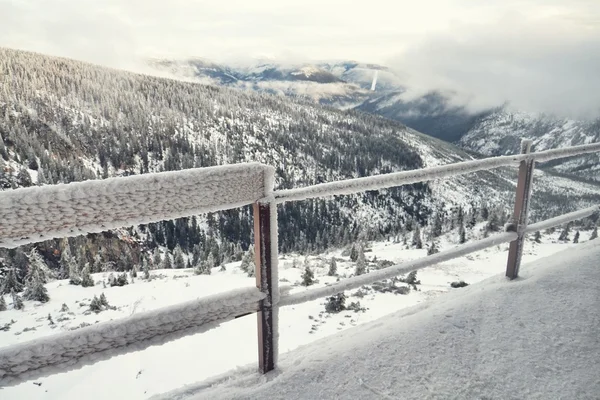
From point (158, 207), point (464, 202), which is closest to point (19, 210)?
point (158, 207)

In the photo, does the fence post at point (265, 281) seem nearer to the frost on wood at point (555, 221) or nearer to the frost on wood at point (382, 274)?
the frost on wood at point (382, 274)

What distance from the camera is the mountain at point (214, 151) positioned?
91.6 meters

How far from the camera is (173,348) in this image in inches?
360

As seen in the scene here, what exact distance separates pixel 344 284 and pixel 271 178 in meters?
0.98

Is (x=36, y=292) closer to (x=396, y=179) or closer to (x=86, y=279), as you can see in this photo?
(x=86, y=279)

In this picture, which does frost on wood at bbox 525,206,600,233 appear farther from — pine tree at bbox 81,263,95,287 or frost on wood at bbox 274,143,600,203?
pine tree at bbox 81,263,95,287

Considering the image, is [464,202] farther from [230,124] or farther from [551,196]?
[230,124]

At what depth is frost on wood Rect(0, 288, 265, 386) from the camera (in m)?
1.50

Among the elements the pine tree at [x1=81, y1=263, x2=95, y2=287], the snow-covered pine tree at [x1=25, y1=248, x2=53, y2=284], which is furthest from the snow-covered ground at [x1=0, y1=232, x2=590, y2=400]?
the snow-covered pine tree at [x1=25, y1=248, x2=53, y2=284]

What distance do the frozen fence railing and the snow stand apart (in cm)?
33

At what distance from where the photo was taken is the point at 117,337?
1.71m

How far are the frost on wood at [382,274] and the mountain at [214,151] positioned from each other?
69729 millimetres

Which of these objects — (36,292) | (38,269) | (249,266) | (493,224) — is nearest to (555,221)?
(36,292)

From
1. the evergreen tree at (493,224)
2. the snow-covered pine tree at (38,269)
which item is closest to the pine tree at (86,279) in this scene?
the snow-covered pine tree at (38,269)
